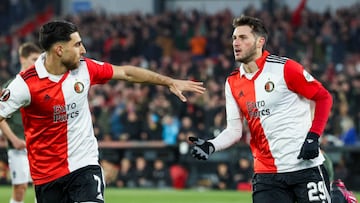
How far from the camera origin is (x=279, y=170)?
27.0ft

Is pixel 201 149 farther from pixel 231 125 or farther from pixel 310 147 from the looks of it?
pixel 310 147

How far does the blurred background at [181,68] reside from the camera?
70.4 ft

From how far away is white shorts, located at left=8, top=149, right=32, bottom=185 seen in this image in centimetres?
1258

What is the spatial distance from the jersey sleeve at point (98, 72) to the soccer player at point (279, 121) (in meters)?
0.95

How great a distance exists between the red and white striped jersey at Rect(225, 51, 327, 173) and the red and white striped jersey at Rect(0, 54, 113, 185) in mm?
1394

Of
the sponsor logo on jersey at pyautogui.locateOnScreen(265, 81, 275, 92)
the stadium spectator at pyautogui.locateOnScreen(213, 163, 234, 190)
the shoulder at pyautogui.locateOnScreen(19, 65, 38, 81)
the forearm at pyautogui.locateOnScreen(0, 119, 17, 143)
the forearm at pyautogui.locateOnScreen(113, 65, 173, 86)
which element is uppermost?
the shoulder at pyautogui.locateOnScreen(19, 65, 38, 81)

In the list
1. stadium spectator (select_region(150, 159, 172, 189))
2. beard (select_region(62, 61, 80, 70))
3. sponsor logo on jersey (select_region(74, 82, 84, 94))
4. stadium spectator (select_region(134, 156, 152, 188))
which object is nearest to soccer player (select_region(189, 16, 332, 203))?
sponsor logo on jersey (select_region(74, 82, 84, 94))

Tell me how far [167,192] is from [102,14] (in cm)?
1356

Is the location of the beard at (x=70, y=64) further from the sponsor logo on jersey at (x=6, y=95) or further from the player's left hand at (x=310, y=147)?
the player's left hand at (x=310, y=147)

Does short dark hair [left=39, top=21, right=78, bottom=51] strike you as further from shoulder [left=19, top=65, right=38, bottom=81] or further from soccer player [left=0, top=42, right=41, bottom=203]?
soccer player [left=0, top=42, right=41, bottom=203]

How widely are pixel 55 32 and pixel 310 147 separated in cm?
233

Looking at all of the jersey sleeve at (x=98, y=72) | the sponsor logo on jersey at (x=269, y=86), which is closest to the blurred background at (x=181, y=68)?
the sponsor logo on jersey at (x=269, y=86)

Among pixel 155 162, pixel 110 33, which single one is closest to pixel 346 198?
pixel 155 162

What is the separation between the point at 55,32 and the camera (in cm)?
809
